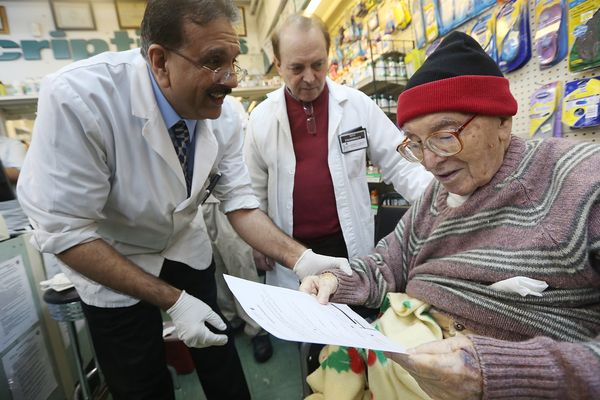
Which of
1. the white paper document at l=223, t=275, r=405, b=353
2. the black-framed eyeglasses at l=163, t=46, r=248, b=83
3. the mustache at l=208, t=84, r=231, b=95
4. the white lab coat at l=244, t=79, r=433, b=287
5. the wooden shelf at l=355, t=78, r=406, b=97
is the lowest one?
the white paper document at l=223, t=275, r=405, b=353

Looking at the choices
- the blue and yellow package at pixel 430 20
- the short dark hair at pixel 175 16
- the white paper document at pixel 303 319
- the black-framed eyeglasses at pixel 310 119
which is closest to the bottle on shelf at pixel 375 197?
the black-framed eyeglasses at pixel 310 119

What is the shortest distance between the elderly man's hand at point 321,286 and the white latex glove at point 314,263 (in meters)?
0.13

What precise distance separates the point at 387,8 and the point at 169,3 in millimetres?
1707

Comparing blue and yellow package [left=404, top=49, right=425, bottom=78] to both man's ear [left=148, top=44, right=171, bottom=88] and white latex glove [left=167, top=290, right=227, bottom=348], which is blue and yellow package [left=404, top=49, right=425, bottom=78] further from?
white latex glove [left=167, top=290, right=227, bottom=348]

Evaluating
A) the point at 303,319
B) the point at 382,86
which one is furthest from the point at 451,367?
the point at 382,86

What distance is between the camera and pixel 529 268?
666 mm

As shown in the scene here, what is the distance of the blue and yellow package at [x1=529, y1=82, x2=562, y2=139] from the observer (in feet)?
3.64

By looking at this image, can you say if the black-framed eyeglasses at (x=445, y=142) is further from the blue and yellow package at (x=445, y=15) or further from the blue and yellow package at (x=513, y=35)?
the blue and yellow package at (x=445, y=15)

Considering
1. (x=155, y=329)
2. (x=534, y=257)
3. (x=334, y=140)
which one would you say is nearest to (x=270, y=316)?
(x=534, y=257)

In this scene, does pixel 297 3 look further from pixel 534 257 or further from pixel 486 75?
pixel 534 257

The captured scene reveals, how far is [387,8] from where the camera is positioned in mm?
2090

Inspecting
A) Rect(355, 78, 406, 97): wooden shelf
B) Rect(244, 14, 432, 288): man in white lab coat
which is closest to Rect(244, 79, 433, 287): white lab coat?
Rect(244, 14, 432, 288): man in white lab coat

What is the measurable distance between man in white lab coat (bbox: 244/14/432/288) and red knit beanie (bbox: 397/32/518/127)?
29.1 inches

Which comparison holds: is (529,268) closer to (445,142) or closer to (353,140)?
(445,142)
